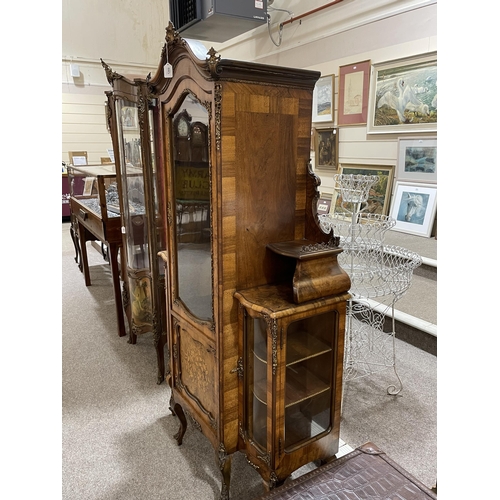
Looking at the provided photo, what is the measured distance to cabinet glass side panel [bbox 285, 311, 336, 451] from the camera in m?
1.55

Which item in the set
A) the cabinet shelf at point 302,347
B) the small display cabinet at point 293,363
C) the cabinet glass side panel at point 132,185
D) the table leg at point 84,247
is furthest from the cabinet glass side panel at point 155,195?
the table leg at point 84,247

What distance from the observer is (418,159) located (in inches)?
116

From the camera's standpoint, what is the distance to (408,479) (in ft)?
4.43

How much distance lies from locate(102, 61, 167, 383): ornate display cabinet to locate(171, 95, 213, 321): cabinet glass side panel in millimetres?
769

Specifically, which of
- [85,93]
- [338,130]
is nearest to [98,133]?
[85,93]

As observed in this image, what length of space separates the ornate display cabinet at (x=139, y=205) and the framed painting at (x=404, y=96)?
1766 mm

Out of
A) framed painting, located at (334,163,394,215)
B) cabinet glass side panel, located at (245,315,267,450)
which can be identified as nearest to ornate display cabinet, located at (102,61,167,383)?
cabinet glass side panel, located at (245,315,267,450)

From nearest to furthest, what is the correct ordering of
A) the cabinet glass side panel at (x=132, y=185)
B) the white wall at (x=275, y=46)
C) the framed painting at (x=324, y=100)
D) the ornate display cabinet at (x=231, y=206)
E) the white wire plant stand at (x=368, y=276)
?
the ornate display cabinet at (x=231, y=206) → the white wire plant stand at (x=368, y=276) → the cabinet glass side panel at (x=132, y=185) → the white wall at (x=275, y=46) → the framed painting at (x=324, y=100)

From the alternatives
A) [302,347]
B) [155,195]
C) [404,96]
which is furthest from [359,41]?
[302,347]

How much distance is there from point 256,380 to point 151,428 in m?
0.97

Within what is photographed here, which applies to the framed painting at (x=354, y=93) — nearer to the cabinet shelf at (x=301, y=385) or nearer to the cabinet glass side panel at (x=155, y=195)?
the cabinet glass side panel at (x=155, y=195)

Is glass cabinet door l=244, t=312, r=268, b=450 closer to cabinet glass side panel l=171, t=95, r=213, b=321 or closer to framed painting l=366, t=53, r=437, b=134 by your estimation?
cabinet glass side panel l=171, t=95, r=213, b=321

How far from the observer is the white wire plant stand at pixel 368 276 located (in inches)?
86.4

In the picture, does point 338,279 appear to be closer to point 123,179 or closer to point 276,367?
point 276,367
